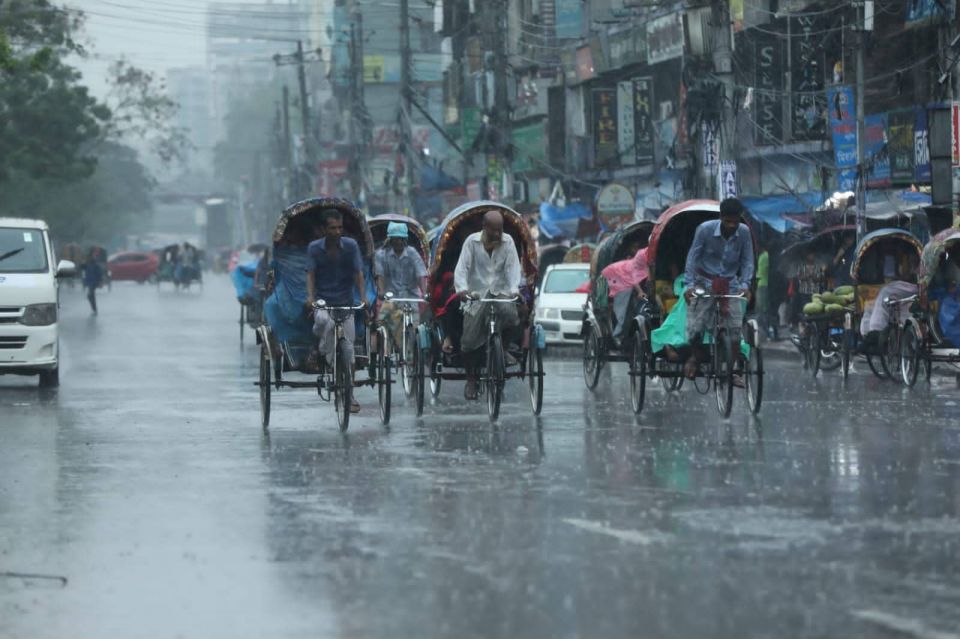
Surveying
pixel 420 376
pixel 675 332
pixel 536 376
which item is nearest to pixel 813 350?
pixel 675 332

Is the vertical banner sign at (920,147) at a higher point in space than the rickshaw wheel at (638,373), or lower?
higher

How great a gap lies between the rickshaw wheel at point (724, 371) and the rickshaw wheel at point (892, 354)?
512 centimetres

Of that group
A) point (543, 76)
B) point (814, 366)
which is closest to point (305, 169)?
point (543, 76)

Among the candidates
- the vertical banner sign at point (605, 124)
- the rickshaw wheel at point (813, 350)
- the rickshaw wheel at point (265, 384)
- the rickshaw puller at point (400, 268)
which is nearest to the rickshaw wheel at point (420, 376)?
the rickshaw wheel at point (265, 384)

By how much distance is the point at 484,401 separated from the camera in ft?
62.8

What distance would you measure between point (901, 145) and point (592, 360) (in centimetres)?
1268

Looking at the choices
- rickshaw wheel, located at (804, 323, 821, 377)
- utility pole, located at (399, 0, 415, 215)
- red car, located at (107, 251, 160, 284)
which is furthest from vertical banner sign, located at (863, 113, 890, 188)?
red car, located at (107, 251, 160, 284)

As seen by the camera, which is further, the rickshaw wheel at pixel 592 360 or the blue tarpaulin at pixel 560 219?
the blue tarpaulin at pixel 560 219

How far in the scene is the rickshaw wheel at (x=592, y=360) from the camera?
2023 cm

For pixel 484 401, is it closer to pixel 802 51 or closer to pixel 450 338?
pixel 450 338

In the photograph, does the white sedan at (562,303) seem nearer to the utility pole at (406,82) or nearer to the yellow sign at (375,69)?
the utility pole at (406,82)

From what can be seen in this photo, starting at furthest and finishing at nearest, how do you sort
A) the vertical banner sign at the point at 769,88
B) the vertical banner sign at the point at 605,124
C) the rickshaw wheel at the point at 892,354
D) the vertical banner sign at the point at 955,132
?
the vertical banner sign at the point at 605,124, the vertical banner sign at the point at 769,88, the vertical banner sign at the point at 955,132, the rickshaw wheel at the point at 892,354

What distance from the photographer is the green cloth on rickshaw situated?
1673 centimetres

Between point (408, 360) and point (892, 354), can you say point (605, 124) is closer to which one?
point (892, 354)
